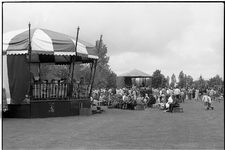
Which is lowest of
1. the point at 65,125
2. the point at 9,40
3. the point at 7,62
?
the point at 65,125

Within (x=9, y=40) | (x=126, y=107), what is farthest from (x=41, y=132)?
(x=126, y=107)

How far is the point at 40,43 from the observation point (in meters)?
15.2

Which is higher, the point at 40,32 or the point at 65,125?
the point at 40,32

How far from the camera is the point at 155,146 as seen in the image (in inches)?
314

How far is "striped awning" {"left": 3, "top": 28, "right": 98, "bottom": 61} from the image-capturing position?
48.6 feet

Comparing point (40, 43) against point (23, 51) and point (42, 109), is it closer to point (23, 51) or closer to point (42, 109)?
point (23, 51)

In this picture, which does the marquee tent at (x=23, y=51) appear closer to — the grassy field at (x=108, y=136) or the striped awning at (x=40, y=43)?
the striped awning at (x=40, y=43)

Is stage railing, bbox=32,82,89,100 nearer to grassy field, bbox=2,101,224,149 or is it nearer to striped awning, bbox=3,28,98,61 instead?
striped awning, bbox=3,28,98,61

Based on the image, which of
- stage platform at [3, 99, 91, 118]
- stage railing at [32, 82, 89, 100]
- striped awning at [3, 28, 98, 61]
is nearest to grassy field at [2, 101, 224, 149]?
stage platform at [3, 99, 91, 118]

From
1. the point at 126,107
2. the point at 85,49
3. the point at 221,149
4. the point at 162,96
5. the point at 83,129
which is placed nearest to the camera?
the point at 221,149

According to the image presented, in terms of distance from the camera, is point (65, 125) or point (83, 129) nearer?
point (83, 129)

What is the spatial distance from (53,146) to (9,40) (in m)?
8.50

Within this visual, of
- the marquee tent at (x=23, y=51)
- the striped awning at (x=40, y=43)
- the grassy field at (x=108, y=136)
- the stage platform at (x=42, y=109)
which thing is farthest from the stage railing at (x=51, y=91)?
the grassy field at (x=108, y=136)

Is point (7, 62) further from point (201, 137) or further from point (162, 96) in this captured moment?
point (162, 96)
